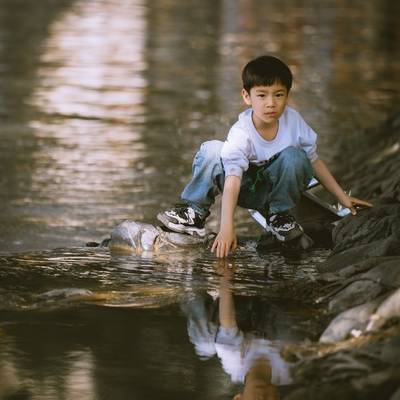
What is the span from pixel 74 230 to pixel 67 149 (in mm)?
2890

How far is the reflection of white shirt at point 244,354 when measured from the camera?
16.8 ft

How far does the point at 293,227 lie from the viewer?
25.6 feet

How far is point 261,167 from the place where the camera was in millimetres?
7633

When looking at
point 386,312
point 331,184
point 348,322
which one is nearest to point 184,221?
point 331,184

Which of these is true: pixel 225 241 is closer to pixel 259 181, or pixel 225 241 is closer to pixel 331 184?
pixel 259 181

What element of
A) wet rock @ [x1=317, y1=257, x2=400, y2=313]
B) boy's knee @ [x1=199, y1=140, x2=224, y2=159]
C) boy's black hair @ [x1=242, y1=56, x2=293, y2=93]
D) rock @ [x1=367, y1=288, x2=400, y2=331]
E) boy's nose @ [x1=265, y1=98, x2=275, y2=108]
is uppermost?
boy's black hair @ [x1=242, y1=56, x2=293, y2=93]

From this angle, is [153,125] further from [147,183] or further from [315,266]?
[315,266]

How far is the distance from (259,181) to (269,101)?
63 cm

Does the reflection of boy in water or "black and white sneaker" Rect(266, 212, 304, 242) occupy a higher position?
the reflection of boy in water

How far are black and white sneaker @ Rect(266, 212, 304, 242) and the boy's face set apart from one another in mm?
708

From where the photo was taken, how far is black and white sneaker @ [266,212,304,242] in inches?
307

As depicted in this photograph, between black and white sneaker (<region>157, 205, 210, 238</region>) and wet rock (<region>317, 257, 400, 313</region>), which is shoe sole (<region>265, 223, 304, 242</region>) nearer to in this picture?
black and white sneaker (<region>157, 205, 210, 238</region>)

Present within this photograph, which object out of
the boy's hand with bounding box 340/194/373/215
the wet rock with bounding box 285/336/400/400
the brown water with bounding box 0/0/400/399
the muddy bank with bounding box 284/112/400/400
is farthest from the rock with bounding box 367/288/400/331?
the boy's hand with bounding box 340/194/373/215

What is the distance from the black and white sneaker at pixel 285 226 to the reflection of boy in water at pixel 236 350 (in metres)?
1.41
